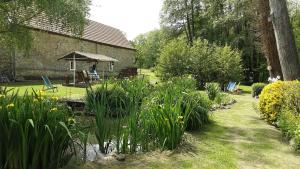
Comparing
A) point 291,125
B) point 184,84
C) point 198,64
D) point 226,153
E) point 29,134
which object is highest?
point 198,64

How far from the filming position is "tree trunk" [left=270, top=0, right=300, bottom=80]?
9188 millimetres

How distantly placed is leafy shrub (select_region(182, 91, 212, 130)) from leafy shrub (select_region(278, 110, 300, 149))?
173 cm

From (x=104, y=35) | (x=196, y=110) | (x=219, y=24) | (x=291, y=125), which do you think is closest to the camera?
(x=291, y=125)

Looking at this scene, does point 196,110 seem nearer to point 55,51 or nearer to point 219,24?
point 55,51

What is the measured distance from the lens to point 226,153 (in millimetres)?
5352

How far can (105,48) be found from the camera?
33750 mm

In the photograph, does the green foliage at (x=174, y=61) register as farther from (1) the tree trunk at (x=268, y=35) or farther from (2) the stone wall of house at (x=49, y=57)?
(1) the tree trunk at (x=268, y=35)

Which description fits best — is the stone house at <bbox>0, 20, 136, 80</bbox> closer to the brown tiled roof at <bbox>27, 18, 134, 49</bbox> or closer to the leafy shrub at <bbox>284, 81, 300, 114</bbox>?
the brown tiled roof at <bbox>27, 18, 134, 49</bbox>

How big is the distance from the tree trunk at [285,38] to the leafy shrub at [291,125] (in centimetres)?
276

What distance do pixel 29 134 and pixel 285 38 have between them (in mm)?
7981

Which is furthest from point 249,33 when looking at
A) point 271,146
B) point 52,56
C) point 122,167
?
point 122,167

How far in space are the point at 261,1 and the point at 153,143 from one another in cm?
1095

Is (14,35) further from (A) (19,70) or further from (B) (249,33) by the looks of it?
(B) (249,33)

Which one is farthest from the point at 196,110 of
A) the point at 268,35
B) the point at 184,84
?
the point at 268,35
